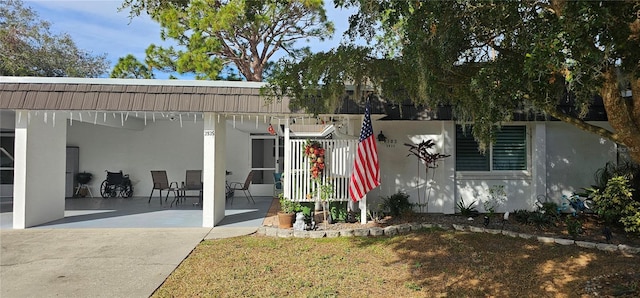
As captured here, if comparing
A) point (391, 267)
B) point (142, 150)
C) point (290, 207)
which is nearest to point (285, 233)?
point (290, 207)

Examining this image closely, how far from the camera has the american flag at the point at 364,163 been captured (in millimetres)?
6488

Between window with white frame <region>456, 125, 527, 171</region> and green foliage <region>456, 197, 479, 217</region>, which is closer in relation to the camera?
green foliage <region>456, 197, 479, 217</region>

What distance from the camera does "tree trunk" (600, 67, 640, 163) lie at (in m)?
3.19

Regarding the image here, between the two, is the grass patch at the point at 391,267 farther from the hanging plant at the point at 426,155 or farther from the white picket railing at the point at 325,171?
the hanging plant at the point at 426,155

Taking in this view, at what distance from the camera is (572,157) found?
7957 mm

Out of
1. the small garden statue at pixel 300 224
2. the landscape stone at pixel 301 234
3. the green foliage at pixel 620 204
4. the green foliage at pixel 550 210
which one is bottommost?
the landscape stone at pixel 301 234

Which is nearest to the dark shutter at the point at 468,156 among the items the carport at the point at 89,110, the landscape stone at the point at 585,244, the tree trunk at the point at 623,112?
the landscape stone at the point at 585,244

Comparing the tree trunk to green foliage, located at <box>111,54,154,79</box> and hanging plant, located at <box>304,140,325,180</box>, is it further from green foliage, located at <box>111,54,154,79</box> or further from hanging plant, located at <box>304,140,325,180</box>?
green foliage, located at <box>111,54,154,79</box>

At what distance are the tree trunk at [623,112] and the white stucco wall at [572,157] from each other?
505 cm

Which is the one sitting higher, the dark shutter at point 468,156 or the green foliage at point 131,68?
the green foliage at point 131,68

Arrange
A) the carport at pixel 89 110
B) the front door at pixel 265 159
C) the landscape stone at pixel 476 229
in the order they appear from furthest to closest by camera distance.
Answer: the front door at pixel 265 159 → the landscape stone at pixel 476 229 → the carport at pixel 89 110

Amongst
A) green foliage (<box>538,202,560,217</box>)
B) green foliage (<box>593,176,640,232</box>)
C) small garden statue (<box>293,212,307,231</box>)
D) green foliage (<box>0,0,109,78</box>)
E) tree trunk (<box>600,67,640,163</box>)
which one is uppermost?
green foliage (<box>0,0,109,78</box>)

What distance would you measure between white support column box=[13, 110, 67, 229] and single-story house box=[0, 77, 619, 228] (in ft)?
0.06

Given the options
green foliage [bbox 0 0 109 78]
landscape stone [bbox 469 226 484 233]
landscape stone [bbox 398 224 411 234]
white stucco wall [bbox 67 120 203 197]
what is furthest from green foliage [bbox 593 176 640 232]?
green foliage [bbox 0 0 109 78]
